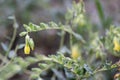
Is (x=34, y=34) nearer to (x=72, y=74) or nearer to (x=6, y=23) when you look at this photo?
(x=6, y=23)

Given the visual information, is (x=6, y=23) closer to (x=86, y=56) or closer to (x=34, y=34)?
(x=34, y=34)

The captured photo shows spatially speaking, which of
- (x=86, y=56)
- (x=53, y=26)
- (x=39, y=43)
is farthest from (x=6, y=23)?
(x=53, y=26)

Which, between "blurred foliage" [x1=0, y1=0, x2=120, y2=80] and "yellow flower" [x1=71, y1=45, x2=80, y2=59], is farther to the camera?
"yellow flower" [x1=71, y1=45, x2=80, y2=59]

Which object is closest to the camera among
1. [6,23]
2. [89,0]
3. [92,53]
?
[92,53]

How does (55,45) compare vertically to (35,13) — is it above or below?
below

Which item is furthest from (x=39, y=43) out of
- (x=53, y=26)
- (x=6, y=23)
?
(x=53, y=26)

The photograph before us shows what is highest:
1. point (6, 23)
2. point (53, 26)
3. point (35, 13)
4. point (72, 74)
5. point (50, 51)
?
point (35, 13)

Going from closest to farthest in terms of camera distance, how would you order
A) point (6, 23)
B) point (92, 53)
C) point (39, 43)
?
point (92, 53)
point (6, 23)
point (39, 43)

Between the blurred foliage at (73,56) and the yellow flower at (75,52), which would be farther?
the yellow flower at (75,52)

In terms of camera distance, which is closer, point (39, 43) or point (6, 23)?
point (6, 23)
